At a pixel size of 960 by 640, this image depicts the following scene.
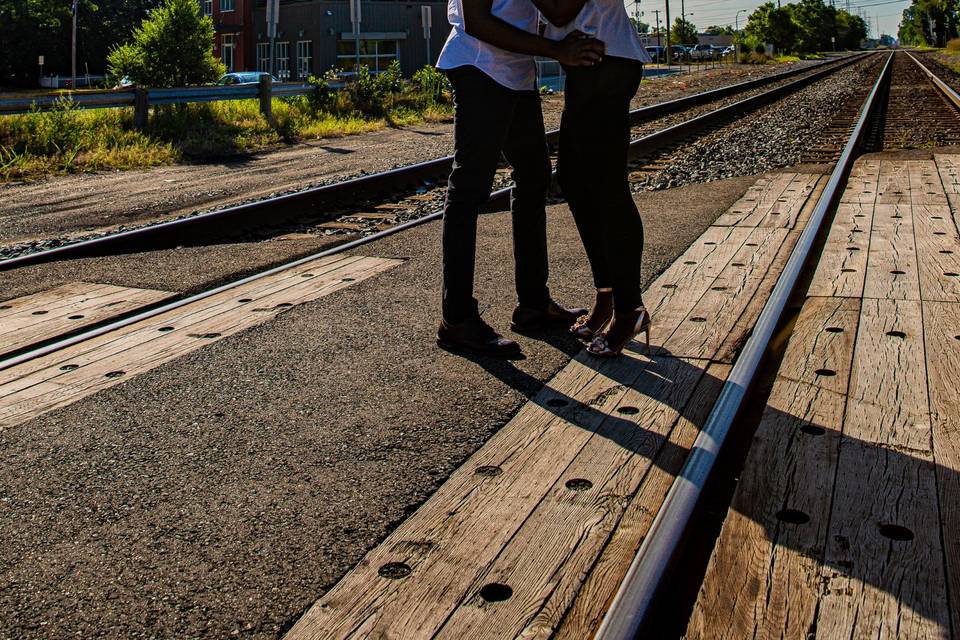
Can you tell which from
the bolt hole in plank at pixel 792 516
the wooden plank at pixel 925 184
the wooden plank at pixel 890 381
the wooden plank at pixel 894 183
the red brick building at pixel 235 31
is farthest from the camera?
the red brick building at pixel 235 31

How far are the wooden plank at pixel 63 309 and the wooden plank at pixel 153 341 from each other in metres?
0.26

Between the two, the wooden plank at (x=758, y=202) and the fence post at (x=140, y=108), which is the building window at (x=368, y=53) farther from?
the wooden plank at (x=758, y=202)

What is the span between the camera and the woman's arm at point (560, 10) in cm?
334

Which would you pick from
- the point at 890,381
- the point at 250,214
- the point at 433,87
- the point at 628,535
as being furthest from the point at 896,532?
the point at 433,87

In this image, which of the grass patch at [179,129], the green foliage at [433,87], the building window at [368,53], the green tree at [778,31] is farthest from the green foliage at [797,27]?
the grass patch at [179,129]

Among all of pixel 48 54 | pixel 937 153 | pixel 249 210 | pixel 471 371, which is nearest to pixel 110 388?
pixel 471 371

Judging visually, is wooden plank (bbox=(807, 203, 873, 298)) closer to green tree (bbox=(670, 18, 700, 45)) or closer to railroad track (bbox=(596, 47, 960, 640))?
railroad track (bbox=(596, 47, 960, 640))

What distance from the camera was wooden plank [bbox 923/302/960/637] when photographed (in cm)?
204

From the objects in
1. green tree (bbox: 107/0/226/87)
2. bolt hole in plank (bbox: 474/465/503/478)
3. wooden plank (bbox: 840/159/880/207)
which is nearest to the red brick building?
green tree (bbox: 107/0/226/87)

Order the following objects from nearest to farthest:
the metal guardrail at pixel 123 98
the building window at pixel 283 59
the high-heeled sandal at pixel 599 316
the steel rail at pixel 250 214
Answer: the high-heeled sandal at pixel 599 316
the steel rail at pixel 250 214
the metal guardrail at pixel 123 98
the building window at pixel 283 59

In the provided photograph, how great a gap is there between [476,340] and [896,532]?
179cm

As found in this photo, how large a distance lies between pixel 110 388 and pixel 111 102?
11.5m

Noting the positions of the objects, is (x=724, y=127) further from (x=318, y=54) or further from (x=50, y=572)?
(x=318, y=54)

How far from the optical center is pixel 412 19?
56.2 m
